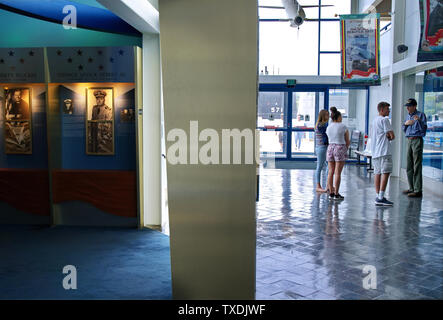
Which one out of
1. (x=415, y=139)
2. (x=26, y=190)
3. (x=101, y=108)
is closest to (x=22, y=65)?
Result: (x=101, y=108)

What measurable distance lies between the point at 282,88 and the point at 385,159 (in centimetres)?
869

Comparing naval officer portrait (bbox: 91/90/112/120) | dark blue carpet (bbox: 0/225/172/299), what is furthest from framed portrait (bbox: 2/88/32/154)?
dark blue carpet (bbox: 0/225/172/299)

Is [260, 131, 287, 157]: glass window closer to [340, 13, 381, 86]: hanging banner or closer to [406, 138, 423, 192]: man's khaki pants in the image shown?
[340, 13, 381, 86]: hanging banner

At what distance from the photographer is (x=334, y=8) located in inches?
639

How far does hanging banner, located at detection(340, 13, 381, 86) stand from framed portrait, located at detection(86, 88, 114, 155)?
7.03 m

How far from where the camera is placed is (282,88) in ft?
51.2

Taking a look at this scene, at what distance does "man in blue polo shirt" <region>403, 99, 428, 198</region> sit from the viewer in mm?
8266

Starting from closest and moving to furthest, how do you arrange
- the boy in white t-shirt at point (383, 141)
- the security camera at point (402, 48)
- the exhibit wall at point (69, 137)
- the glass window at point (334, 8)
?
the exhibit wall at point (69, 137)
the boy in white t-shirt at point (383, 141)
the security camera at point (402, 48)
the glass window at point (334, 8)

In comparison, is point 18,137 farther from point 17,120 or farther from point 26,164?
point 26,164

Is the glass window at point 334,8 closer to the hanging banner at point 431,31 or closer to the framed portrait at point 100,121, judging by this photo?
the hanging banner at point 431,31

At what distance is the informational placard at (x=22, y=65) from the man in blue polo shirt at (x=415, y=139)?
6697 mm

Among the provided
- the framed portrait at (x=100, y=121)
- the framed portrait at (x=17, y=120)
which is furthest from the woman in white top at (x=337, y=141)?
the framed portrait at (x=17, y=120)

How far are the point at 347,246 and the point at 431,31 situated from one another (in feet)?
16.9

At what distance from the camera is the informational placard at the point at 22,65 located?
6537 mm
